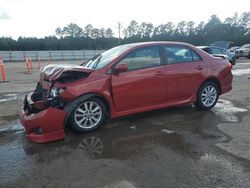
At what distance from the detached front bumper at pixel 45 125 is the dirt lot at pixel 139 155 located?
14cm

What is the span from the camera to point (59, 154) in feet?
→ 13.0

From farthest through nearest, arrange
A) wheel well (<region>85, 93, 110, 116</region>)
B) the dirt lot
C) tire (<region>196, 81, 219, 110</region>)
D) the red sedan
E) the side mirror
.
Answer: tire (<region>196, 81, 219, 110</region>) → the side mirror → wheel well (<region>85, 93, 110, 116</region>) → the red sedan → the dirt lot

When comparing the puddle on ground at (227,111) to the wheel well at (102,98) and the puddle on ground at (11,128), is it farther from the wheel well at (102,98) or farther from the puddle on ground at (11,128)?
the puddle on ground at (11,128)

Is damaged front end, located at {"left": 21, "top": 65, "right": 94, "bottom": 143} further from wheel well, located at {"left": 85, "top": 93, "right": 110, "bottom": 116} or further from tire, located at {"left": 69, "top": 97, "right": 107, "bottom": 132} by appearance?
wheel well, located at {"left": 85, "top": 93, "right": 110, "bottom": 116}

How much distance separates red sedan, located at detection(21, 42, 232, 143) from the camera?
4.56 metres

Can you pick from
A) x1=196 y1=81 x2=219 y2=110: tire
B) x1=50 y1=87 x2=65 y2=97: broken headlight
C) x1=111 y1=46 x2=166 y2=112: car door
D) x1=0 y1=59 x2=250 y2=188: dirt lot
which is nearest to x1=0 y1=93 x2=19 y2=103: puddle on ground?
x1=0 y1=59 x2=250 y2=188: dirt lot

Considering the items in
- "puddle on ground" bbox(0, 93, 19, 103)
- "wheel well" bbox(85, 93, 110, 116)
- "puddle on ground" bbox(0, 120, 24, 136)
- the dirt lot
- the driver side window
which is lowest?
the dirt lot

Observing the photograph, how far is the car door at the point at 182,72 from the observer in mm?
5699

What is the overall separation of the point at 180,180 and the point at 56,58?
119ft

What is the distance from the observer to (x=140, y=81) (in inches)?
207

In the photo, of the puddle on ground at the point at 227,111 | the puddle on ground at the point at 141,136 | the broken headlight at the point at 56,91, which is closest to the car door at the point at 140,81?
the puddle on ground at the point at 141,136

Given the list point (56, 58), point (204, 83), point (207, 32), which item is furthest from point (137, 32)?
point (204, 83)

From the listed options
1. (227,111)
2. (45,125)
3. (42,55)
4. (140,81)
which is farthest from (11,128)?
(42,55)

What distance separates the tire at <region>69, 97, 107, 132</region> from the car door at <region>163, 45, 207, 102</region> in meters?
1.57
